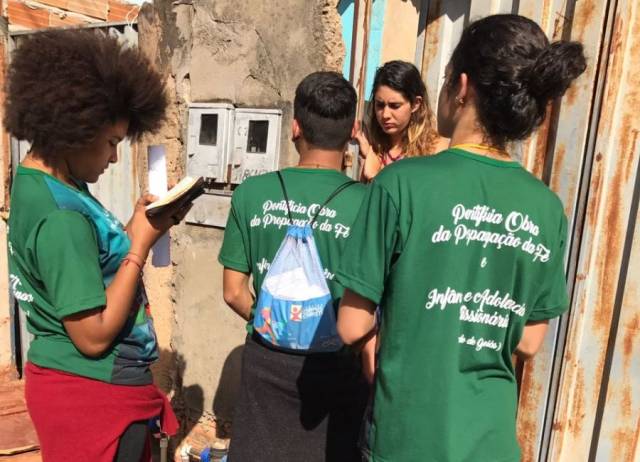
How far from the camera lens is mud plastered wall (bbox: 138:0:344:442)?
2.82 meters

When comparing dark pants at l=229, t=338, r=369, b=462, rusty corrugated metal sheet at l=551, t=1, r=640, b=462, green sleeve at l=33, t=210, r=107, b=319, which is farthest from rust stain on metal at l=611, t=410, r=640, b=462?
green sleeve at l=33, t=210, r=107, b=319

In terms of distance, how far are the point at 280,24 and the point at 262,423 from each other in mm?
2088

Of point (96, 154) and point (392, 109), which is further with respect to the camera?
point (392, 109)

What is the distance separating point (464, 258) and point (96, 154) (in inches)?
49.8

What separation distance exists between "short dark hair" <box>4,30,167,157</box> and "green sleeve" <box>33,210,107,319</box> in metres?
0.29

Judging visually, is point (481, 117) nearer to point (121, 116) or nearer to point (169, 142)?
point (121, 116)

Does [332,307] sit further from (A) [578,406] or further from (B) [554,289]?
(A) [578,406]

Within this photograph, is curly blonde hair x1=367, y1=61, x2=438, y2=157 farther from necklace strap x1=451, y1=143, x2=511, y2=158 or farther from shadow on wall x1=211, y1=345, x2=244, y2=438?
shadow on wall x1=211, y1=345, x2=244, y2=438

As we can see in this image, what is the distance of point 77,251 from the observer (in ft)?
5.01

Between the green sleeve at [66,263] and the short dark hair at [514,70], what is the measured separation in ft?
3.93

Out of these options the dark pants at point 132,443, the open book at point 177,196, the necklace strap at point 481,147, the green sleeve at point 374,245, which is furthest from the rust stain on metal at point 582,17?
the dark pants at point 132,443

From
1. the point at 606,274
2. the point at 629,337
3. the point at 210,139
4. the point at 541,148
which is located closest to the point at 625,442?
the point at 629,337

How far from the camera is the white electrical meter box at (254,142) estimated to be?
115 inches

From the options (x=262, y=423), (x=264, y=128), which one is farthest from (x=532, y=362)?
(x=264, y=128)
